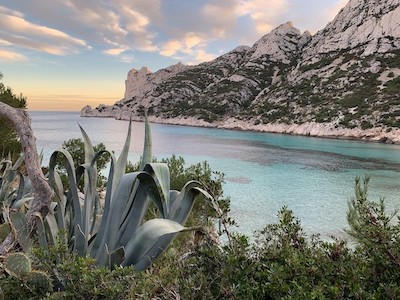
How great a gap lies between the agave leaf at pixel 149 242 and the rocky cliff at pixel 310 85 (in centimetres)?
5208

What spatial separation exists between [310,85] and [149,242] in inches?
3126

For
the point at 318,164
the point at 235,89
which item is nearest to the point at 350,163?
the point at 318,164

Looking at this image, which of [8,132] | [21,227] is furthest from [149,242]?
[8,132]

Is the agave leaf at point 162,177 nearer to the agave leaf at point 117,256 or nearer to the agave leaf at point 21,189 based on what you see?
the agave leaf at point 117,256

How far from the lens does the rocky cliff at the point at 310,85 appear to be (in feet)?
193

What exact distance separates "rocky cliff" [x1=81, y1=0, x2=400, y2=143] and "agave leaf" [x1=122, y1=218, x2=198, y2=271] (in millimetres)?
52083

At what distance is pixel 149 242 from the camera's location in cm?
315

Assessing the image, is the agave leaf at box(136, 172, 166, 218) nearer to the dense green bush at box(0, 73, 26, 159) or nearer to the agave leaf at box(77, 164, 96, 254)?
the agave leaf at box(77, 164, 96, 254)

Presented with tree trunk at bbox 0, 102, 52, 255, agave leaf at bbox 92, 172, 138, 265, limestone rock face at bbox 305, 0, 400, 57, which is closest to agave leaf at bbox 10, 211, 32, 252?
tree trunk at bbox 0, 102, 52, 255

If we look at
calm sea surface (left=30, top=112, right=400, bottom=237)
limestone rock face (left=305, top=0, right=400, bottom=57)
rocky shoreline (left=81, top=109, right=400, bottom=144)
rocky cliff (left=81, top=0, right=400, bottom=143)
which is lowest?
calm sea surface (left=30, top=112, right=400, bottom=237)

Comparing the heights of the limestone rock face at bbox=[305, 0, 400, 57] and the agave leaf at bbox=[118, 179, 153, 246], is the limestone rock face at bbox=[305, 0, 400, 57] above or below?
above

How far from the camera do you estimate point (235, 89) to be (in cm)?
9369

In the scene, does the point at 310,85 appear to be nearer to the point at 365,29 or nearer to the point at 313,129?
the point at 313,129

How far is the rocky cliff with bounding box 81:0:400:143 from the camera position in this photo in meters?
58.9
